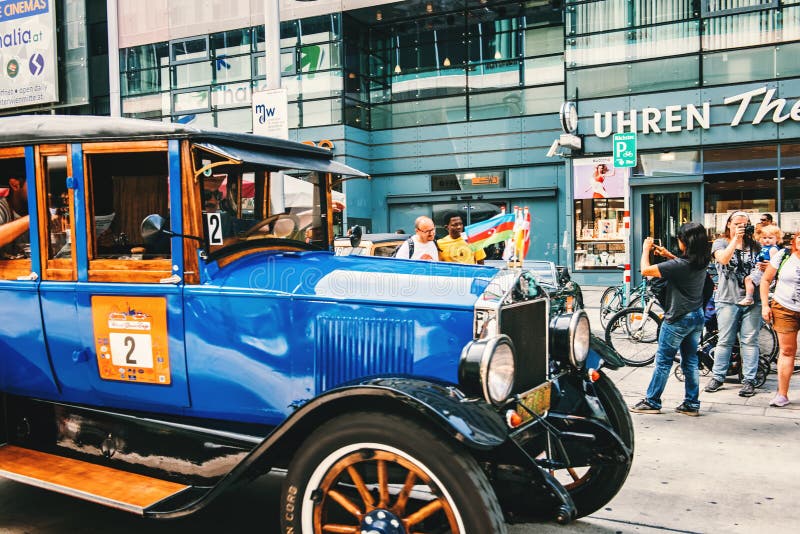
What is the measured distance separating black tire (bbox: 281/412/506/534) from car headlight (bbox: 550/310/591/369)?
116 cm

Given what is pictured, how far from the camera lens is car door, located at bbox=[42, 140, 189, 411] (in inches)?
142

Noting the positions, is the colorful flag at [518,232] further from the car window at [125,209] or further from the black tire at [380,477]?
the black tire at [380,477]

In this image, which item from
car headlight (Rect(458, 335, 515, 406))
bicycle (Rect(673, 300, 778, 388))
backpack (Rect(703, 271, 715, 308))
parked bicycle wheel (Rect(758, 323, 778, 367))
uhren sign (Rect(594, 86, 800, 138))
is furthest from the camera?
uhren sign (Rect(594, 86, 800, 138))

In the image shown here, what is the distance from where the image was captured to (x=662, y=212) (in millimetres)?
16688

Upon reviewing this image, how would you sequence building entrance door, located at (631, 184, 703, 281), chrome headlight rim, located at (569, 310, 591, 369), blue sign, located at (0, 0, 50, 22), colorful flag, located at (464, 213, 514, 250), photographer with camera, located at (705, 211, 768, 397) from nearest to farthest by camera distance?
chrome headlight rim, located at (569, 310, 591, 369) < photographer with camera, located at (705, 211, 768, 397) < colorful flag, located at (464, 213, 514, 250) < building entrance door, located at (631, 184, 703, 281) < blue sign, located at (0, 0, 50, 22)

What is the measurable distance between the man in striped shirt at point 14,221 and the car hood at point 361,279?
1.29 meters

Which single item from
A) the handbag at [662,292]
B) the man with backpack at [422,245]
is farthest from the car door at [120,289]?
the handbag at [662,292]

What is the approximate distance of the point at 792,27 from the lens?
15.5m

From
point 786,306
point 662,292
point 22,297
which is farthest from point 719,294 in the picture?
point 22,297

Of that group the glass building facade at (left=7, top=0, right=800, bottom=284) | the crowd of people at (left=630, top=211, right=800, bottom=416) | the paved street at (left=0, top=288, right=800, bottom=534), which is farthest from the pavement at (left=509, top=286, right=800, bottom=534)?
the glass building facade at (left=7, top=0, right=800, bottom=284)

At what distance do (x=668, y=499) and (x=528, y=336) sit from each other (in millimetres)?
1707

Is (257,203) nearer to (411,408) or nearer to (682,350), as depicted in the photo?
(411,408)

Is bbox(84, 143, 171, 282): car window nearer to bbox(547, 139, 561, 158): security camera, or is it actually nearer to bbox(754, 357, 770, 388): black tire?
bbox(754, 357, 770, 388): black tire

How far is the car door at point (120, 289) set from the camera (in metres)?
3.61
